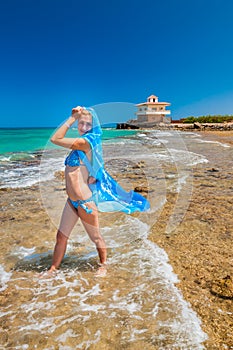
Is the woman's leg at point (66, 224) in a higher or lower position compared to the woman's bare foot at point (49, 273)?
higher

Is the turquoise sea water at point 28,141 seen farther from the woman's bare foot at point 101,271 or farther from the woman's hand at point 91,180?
the woman's bare foot at point 101,271

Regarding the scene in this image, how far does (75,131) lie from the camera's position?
3.41m

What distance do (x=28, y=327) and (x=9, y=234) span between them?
2.52m

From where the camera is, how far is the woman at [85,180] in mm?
3147

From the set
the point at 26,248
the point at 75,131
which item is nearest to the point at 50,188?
the point at 26,248

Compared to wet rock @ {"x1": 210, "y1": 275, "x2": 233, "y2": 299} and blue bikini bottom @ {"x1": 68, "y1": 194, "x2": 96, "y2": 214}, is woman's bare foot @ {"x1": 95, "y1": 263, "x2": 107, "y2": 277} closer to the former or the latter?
blue bikini bottom @ {"x1": 68, "y1": 194, "x2": 96, "y2": 214}

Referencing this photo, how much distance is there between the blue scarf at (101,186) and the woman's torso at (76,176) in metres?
0.07

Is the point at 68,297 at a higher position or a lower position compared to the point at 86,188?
lower

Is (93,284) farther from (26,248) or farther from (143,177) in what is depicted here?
(143,177)

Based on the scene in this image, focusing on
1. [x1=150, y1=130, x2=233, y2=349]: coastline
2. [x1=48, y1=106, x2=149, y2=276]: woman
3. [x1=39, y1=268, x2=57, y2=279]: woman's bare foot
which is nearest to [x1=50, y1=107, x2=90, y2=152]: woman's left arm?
[x1=48, y1=106, x2=149, y2=276]: woman

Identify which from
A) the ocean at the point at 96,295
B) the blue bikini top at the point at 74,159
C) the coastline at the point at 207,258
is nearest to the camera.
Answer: the ocean at the point at 96,295

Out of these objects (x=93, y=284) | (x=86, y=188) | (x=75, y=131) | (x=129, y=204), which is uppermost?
(x=75, y=131)

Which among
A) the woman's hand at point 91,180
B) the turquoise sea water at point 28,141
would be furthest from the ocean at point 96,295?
the turquoise sea water at point 28,141

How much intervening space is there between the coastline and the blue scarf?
2.86 feet
